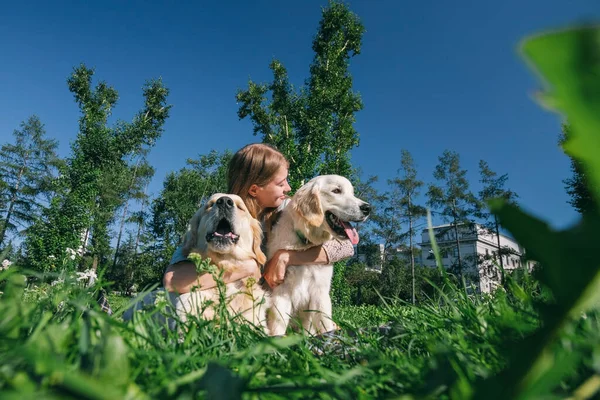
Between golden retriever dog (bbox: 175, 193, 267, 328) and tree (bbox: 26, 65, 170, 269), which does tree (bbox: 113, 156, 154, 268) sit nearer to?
tree (bbox: 26, 65, 170, 269)

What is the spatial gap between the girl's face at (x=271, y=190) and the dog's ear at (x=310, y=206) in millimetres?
353

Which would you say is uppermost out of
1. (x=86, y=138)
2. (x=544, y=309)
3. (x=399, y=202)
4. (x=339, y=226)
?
(x=86, y=138)

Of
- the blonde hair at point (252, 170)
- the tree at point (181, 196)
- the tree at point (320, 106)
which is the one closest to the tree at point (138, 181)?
the tree at point (181, 196)

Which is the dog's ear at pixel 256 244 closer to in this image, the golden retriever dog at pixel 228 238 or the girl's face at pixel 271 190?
the golden retriever dog at pixel 228 238

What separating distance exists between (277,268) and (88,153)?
29.4 metres

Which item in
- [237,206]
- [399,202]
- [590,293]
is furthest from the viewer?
[399,202]

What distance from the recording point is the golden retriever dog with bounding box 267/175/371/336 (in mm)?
3498

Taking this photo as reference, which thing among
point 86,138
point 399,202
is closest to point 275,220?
point 86,138

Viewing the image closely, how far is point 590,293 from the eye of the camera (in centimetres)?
29

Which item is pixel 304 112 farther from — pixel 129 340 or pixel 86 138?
pixel 129 340

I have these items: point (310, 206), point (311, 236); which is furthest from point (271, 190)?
point (311, 236)

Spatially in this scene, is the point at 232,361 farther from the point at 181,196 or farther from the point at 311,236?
the point at 181,196

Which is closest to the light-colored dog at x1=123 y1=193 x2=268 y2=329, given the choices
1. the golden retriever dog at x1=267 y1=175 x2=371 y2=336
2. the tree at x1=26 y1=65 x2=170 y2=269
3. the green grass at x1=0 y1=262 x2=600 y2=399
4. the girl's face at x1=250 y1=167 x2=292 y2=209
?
the golden retriever dog at x1=267 y1=175 x2=371 y2=336

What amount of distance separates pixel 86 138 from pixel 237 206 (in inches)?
1158
